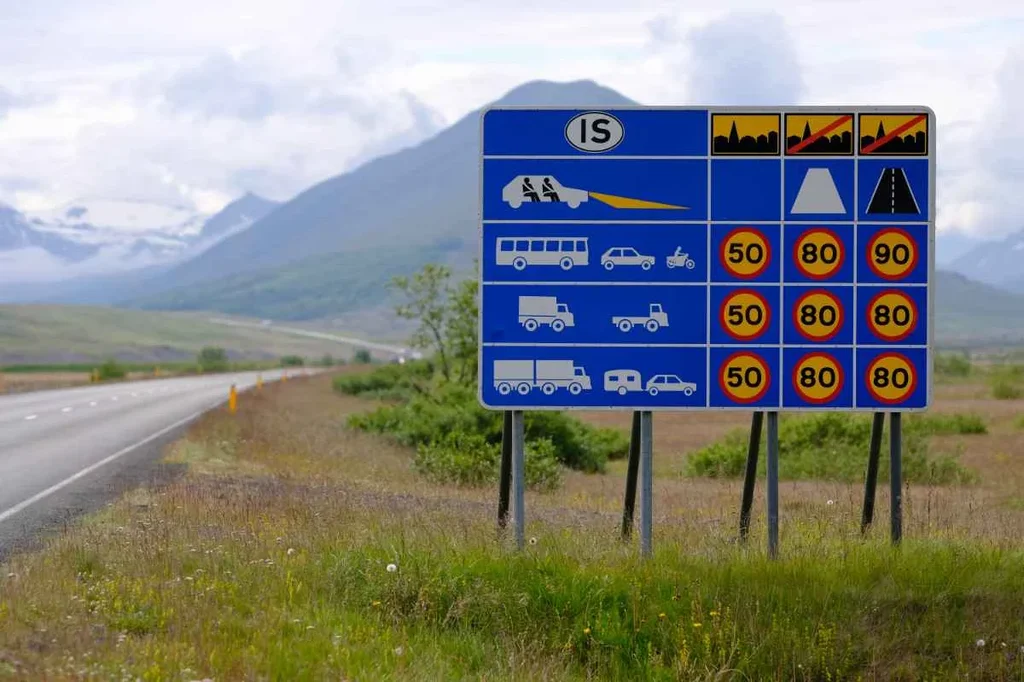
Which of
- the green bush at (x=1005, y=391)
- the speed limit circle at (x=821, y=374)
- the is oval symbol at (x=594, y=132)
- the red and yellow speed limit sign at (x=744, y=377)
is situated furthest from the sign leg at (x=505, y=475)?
the green bush at (x=1005, y=391)

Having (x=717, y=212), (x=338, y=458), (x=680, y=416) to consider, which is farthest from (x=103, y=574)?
(x=680, y=416)

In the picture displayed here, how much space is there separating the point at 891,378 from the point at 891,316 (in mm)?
513

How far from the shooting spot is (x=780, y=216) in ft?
36.9

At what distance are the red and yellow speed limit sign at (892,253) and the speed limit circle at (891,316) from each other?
168 mm

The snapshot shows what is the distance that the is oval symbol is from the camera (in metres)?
11.1

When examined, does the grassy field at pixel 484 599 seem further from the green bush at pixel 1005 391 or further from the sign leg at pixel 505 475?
the green bush at pixel 1005 391

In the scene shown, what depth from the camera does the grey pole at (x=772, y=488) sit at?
1087cm

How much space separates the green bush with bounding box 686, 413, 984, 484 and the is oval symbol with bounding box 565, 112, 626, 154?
1078 cm

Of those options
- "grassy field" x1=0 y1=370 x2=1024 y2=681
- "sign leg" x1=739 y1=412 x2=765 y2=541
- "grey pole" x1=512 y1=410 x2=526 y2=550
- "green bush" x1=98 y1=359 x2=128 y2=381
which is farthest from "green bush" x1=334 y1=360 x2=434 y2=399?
"grey pole" x1=512 y1=410 x2=526 y2=550

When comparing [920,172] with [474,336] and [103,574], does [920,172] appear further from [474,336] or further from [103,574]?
[474,336]

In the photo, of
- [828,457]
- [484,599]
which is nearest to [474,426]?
[828,457]

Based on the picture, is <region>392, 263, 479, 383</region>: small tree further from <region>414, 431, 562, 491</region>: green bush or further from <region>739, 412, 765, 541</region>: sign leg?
<region>739, 412, 765, 541</region>: sign leg

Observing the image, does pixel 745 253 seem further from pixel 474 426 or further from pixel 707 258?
pixel 474 426

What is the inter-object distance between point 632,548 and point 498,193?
3015mm
